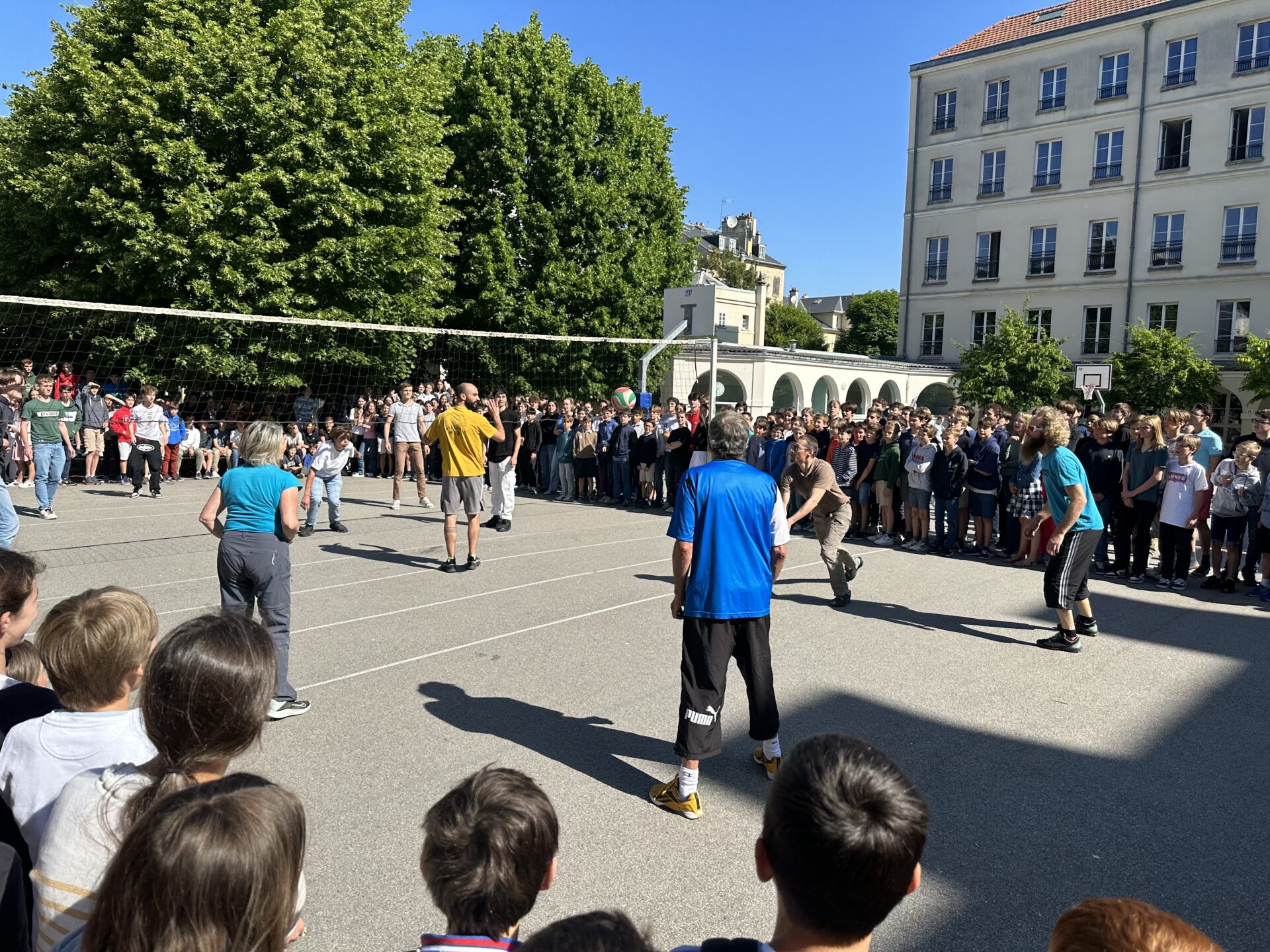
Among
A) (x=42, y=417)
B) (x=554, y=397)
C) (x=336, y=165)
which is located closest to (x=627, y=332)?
(x=554, y=397)

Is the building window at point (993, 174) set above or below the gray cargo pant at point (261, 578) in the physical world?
above

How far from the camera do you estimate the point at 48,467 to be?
14648 mm

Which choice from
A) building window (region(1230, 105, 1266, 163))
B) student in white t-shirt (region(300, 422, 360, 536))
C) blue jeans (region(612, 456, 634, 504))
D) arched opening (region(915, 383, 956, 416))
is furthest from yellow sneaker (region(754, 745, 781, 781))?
arched opening (region(915, 383, 956, 416))

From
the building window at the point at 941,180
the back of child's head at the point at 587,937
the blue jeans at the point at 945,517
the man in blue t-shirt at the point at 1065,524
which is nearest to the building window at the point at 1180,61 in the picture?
the building window at the point at 941,180

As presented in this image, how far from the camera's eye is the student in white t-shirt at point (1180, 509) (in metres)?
11.2

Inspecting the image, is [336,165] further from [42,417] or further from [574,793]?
[574,793]

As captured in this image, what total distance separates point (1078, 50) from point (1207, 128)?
279 inches

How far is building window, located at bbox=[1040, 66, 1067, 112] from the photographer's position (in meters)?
43.1


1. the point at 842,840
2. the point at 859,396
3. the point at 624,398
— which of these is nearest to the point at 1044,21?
the point at 859,396

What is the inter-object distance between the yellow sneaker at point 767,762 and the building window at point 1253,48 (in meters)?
44.3

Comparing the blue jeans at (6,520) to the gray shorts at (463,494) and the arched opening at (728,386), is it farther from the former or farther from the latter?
the arched opening at (728,386)

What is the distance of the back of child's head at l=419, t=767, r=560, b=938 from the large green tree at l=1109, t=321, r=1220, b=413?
35790 millimetres

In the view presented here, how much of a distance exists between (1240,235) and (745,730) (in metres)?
42.6

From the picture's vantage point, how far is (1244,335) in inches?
1521
